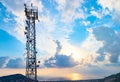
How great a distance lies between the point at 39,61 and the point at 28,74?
10.2 ft

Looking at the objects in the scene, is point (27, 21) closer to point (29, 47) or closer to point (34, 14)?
point (34, 14)

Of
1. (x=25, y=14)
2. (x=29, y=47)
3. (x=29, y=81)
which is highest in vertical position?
(x=25, y=14)

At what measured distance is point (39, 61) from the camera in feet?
145

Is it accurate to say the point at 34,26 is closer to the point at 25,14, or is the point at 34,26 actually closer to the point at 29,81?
the point at 25,14

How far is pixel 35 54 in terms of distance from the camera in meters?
44.3

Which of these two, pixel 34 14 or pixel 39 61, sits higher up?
pixel 34 14

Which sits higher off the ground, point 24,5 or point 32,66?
point 24,5

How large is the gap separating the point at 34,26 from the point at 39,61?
6.64m

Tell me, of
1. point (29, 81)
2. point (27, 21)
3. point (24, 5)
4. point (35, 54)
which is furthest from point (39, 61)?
point (24, 5)

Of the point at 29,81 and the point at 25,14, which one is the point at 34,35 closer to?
the point at 25,14

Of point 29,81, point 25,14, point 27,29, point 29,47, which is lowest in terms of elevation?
point 29,81

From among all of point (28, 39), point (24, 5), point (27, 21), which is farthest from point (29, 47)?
point (24, 5)

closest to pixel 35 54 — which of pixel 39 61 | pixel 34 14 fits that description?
pixel 39 61

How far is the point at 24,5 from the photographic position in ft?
146
